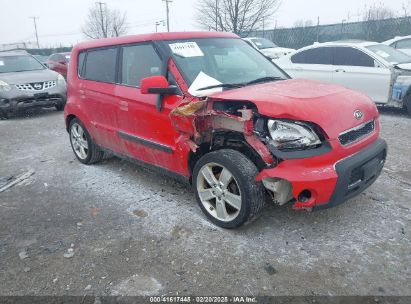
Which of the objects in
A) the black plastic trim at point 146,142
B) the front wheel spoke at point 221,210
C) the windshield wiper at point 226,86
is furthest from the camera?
the black plastic trim at point 146,142

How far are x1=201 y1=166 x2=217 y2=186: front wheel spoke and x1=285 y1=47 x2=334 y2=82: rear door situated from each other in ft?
19.2

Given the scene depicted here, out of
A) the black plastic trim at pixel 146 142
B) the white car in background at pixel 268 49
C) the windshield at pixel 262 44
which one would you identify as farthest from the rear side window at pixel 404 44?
the black plastic trim at pixel 146 142

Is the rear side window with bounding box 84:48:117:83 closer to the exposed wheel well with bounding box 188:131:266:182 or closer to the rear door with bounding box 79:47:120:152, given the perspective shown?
the rear door with bounding box 79:47:120:152

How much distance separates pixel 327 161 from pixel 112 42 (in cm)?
303

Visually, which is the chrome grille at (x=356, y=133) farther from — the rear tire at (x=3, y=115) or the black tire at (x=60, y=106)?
the rear tire at (x=3, y=115)

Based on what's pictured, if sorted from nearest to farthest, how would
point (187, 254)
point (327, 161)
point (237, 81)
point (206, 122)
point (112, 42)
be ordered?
point (327, 161), point (187, 254), point (206, 122), point (237, 81), point (112, 42)

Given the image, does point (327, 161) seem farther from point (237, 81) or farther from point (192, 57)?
point (192, 57)

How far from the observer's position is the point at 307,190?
2.83 metres

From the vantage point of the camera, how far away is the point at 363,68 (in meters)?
7.59

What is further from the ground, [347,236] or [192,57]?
[192,57]

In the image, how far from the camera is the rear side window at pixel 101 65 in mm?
4328

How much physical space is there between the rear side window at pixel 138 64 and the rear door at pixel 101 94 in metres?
0.22

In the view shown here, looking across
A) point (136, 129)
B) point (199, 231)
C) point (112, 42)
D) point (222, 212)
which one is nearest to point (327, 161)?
point (222, 212)

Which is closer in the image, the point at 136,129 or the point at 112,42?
the point at 136,129
